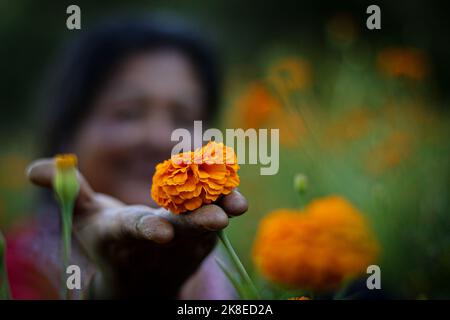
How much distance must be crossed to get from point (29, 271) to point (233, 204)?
Result: 340mm

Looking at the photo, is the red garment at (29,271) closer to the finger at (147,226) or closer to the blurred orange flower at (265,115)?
the finger at (147,226)

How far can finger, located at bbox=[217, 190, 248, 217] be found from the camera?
0.32 m

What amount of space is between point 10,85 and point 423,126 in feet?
4.70

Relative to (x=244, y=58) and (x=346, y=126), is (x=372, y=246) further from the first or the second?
(x=244, y=58)

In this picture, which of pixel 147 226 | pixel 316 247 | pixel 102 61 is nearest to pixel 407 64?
pixel 316 247

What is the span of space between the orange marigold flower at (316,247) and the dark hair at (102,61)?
1.55 feet

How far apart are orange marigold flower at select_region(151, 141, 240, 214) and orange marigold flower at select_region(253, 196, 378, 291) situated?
183mm

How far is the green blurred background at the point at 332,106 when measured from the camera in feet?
2.17

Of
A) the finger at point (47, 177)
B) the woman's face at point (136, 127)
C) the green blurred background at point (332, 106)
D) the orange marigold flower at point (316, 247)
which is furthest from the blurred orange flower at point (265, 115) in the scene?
the finger at point (47, 177)

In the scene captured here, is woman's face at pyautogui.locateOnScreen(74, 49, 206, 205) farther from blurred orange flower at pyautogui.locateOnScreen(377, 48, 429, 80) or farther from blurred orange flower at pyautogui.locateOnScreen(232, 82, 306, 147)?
blurred orange flower at pyautogui.locateOnScreen(377, 48, 429, 80)

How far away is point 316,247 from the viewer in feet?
1.78
